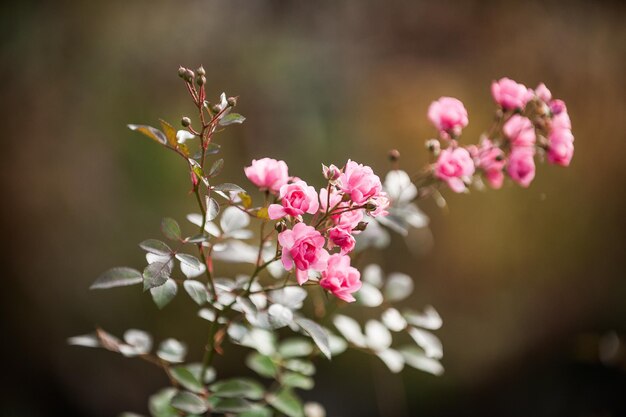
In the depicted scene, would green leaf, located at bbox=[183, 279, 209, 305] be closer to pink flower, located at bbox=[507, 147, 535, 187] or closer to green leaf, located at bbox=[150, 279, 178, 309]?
green leaf, located at bbox=[150, 279, 178, 309]

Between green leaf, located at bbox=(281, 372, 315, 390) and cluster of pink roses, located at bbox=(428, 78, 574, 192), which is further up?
cluster of pink roses, located at bbox=(428, 78, 574, 192)

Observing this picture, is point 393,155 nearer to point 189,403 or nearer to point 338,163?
point 189,403

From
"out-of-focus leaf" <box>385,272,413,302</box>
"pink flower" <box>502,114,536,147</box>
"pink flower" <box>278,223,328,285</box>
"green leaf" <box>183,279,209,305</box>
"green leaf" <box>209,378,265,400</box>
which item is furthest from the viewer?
"out-of-focus leaf" <box>385,272,413,302</box>

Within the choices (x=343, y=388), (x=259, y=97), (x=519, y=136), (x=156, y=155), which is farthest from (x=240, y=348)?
(x=519, y=136)

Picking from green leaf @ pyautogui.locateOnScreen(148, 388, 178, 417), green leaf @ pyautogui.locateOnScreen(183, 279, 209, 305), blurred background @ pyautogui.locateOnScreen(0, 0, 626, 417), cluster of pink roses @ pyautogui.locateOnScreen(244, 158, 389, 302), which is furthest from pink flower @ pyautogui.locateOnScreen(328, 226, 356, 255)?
blurred background @ pyautogui.locateOnScreen(0, 0, 626, 417)

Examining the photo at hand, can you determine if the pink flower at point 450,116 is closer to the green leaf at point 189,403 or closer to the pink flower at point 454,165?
the pink flower at point 454,165

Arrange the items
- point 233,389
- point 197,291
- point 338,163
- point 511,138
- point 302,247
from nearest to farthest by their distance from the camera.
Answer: point 302,247
point 197,291
point 233,389
point 511,138
point 338,163

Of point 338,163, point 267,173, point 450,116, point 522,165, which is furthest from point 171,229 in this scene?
point 338,163
